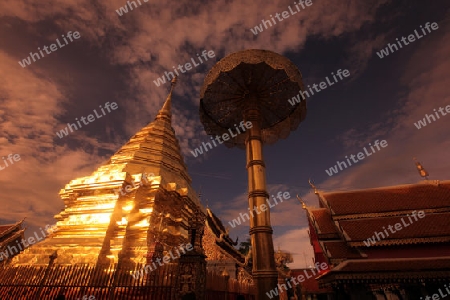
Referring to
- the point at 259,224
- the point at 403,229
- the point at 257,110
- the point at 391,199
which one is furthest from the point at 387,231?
the point at 257,110

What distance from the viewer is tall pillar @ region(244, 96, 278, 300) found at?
4.90 meters

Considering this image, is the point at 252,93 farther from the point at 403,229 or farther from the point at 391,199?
the point at 391,199

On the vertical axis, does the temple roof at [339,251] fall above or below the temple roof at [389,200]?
below

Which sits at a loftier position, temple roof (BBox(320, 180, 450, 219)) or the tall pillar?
temple roof (BBox(320, 180, 450, 219))

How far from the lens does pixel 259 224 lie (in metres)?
5.37

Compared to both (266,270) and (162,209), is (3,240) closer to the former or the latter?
(162,209)

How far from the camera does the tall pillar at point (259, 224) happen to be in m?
4.90

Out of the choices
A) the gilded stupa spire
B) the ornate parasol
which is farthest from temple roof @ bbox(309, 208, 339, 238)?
the gilded stupa spire

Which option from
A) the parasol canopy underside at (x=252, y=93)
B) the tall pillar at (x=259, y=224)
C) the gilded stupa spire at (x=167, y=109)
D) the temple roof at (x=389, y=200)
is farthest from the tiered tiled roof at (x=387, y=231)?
the gilded stupa spire at (x=167, y=109)

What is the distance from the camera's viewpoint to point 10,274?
624cm

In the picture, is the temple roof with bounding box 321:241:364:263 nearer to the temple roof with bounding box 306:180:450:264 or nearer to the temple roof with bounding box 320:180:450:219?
the temple roof with bounding box 306:180:450:264

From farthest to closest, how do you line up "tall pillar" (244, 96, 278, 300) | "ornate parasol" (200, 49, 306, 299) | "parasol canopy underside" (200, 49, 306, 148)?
"parasol canopy underside" (200, 49, 306, 148), "ornate parasol" (200, 49, 306, 299), "tall pillar" (244, 96, 278, 300)

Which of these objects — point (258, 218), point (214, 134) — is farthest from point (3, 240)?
point (258, 218)

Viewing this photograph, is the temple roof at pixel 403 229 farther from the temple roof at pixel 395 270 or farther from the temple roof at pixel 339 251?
the temple roof at pixel 395 270
